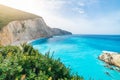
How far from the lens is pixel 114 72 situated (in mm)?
32156

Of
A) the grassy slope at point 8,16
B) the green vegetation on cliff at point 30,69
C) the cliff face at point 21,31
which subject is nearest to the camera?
the green vegetation on cliff at point 30,69

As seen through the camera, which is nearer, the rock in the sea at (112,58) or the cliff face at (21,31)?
the rock in the sea at (112,58)

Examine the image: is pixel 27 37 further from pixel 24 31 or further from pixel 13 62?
pixel 13 62

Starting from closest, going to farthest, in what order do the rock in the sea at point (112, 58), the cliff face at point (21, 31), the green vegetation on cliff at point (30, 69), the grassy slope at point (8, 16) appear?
1. the green vegetation on cliff at point (30, 69)
2. the rock in the sea at point (112, 58)
3. the cliff face at point (21, 31)
4. the grassy slope at point (8, 16)

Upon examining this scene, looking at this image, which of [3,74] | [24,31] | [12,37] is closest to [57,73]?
[3,74]

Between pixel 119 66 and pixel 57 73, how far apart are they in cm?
2749

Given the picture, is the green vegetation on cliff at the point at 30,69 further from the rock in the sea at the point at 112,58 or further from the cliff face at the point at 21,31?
the cliff face at the point at 21,31

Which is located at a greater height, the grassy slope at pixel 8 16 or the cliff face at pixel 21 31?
the grassy slope at pixel 8 16

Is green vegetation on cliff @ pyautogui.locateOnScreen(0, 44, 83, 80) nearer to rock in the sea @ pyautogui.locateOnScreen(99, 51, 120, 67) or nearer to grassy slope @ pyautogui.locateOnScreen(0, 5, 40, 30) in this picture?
rock in the sea @ pyautogui.locateOnScreen(99, 51, 120, 67)

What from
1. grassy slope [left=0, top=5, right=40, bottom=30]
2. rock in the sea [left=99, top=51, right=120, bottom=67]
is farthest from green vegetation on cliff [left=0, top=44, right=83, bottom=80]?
grassy slope [left=0, top=5, right=40, bottom=30]

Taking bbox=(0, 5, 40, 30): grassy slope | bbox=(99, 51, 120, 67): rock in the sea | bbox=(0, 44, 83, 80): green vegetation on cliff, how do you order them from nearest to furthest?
bbox=(0, 44, 83, 80): green vegetation on cliff
bbox=(99, 51, 120, 67): rock in the sea
bbox=(0, 5, 40, 30): grassy slope

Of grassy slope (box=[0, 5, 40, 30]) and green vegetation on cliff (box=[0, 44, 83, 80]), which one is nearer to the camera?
green vegetation on cliff (box=[0, 44, 83, 80])

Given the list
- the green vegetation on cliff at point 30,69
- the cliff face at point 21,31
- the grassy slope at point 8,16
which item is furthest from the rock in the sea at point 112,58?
the grassy slope at point 8,16

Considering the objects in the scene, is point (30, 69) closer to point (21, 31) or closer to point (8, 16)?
point (21, 31)
